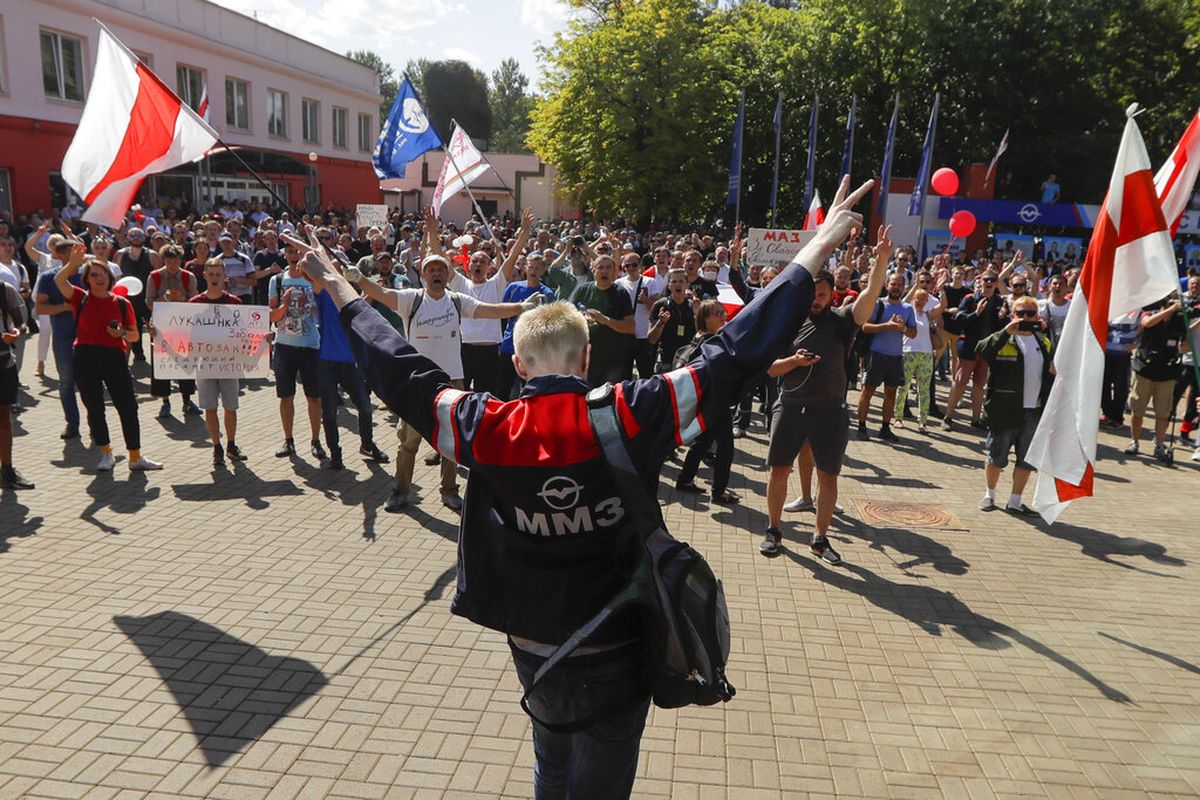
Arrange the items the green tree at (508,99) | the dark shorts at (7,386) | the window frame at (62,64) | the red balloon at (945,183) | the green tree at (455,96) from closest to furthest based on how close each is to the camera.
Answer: the dark shorts at (7,386) < the red balloon at (945,183) < the window frame at (62,64) < the green tree at (455,96) < the green tree at (508,99)

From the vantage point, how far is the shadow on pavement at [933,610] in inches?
204

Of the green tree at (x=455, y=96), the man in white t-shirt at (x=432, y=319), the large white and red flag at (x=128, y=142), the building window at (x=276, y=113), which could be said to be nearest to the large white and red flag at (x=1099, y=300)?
the man in white t-shirt at (x=432, y=319)

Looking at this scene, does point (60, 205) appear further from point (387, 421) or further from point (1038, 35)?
point (1038, 35)

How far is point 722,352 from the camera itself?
243 centimetres

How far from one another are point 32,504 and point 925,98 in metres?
35.3

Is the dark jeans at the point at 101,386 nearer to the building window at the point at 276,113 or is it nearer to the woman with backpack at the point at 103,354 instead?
the woman with backpack at the point at 103,354

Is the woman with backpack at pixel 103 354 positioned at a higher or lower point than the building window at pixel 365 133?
lower

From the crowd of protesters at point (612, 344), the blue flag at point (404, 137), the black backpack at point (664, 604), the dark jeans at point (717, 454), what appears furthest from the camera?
the blue flag at point (404, 137)

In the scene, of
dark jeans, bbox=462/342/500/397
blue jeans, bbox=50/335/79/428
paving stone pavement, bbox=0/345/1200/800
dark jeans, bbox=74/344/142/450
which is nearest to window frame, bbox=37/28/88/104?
blue jeans, bbox=50/335/79/428

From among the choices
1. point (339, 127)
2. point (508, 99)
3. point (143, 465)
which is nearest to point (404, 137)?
point (143, 465)

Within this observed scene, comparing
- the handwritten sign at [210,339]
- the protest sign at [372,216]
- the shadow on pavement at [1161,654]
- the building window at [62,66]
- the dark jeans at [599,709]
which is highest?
the building window at [62,66]

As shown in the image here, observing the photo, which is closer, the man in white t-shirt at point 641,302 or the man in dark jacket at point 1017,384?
the man in dark jacket at point 1017,384

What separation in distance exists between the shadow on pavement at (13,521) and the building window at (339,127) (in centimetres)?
3660

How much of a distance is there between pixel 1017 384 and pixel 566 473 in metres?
6.68
